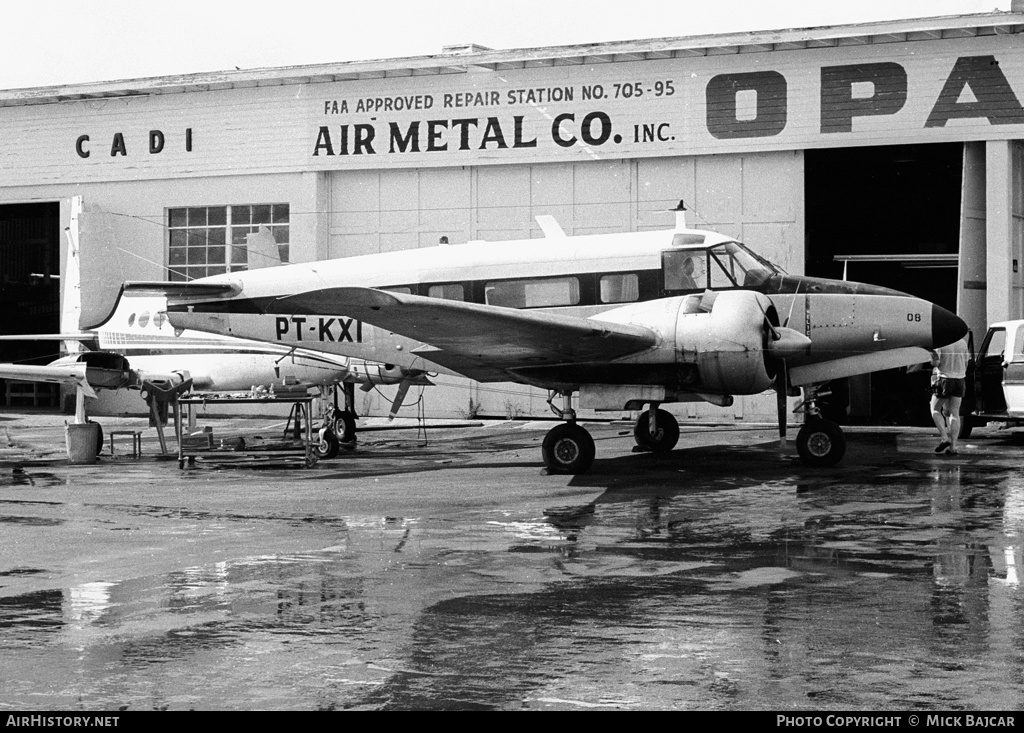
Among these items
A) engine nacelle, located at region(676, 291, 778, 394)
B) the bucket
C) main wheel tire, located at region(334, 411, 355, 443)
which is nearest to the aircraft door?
engine nacelle, located at region(676, 291, 778, 394)

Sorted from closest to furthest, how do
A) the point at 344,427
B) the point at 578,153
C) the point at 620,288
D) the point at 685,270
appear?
1. the point at 685,270
2. the point at 620,288
3. the point at 344,427
4. the point at 578,153

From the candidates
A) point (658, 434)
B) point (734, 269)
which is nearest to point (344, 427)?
point (658, 434)

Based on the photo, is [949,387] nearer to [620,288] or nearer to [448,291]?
[620,288]

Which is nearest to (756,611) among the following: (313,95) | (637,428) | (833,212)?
(637,428)

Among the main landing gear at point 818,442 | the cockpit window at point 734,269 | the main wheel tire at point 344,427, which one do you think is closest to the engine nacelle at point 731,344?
the cockpit window at point 734,269

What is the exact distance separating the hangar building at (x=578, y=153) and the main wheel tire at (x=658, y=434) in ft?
26.7

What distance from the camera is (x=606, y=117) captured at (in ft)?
91.7

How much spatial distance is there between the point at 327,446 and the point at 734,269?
7.22 m

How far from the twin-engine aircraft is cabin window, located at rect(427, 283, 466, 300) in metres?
0.04

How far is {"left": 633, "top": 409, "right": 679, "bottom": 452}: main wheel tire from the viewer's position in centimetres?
1866

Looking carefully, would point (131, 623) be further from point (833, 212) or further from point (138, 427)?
point (833, 212)

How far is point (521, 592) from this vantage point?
27.0 ft
